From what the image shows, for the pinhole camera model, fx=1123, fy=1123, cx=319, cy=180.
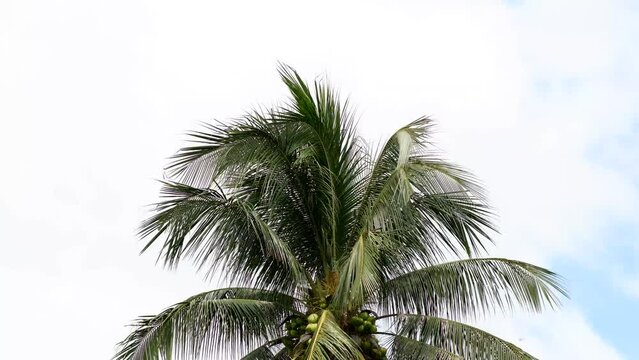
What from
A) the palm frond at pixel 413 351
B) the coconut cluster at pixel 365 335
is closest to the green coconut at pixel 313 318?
the coconut cluster at pixel 365 335

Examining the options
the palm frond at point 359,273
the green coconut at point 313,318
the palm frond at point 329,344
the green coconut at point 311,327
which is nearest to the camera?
the palm frond at point 329,344

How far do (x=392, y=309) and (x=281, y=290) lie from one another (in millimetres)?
1677

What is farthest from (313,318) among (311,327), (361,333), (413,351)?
(413,351)

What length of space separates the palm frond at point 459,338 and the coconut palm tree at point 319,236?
15mm

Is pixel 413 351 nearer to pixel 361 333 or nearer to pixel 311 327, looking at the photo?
pixel 361 333

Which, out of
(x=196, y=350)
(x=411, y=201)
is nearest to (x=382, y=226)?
(x=411, y=201)

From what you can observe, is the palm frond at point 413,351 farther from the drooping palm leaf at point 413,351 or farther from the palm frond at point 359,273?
the palm frond at point 359,273

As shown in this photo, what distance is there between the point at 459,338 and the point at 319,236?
102 inches

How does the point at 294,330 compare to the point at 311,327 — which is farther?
the point at 294,330

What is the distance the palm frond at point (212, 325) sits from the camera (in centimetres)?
1553

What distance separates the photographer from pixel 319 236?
16.9m

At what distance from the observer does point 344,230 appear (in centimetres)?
1681

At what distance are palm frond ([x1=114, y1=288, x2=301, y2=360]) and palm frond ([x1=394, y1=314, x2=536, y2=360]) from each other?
1.74 meters

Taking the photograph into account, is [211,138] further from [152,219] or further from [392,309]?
[392,309]
